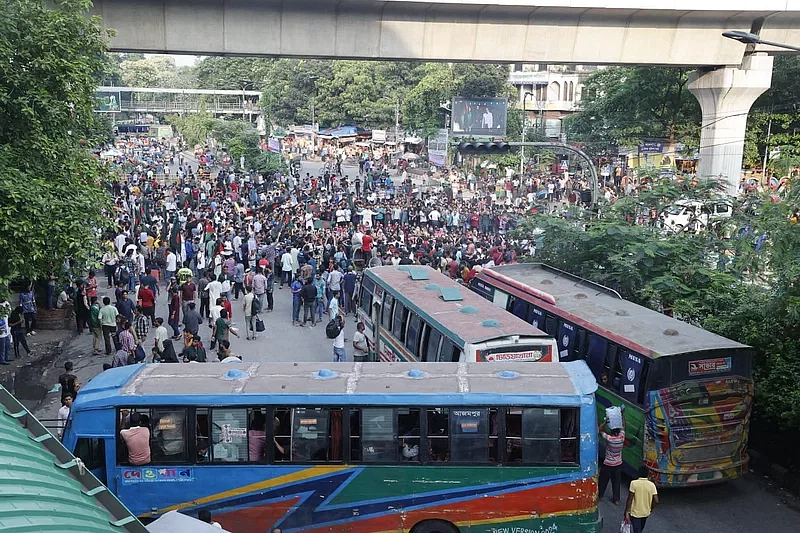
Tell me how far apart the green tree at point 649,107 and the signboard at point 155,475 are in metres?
35.2

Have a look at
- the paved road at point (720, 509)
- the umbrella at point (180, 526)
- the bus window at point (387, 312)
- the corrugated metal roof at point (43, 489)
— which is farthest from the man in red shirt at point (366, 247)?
the corrugated metal roof at point (43, 489)

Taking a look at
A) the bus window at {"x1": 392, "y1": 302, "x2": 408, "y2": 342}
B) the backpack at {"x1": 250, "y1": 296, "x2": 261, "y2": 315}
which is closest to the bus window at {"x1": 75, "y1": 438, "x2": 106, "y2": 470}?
the bus window at {"x1": 392, "y1": 302, "x2": 408, "y2": 342}

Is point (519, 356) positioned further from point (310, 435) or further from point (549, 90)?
point (549, 90)

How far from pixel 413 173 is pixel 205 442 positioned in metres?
52.3

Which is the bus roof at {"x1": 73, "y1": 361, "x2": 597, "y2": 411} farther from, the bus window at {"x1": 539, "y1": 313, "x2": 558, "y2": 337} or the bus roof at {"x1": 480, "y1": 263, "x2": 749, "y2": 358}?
the bus window at {"x1": 539, "y1": 313, "x2": 558, "y2": 337}

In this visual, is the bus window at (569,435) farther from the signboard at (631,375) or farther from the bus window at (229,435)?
the bus window at (229,435)

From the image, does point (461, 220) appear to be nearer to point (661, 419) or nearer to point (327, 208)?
point (327, 208)

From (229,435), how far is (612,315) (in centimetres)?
676

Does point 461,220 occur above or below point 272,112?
below

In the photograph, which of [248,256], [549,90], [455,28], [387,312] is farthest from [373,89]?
[387,312]

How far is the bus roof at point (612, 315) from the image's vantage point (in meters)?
11.5

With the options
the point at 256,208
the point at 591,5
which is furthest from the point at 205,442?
the point at 256,208

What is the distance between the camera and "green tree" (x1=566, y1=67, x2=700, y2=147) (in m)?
40.4

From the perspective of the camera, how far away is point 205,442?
9.55 metres
